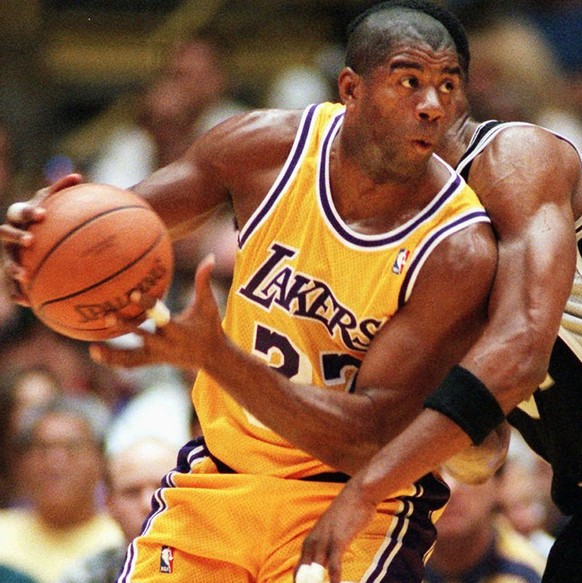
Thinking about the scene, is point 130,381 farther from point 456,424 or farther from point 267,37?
point 456,424

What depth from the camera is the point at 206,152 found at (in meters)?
4.38

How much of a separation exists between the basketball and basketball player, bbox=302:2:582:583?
0.80 metres

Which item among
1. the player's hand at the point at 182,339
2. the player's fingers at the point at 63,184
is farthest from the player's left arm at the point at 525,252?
the player's fingers at the point at 63,184

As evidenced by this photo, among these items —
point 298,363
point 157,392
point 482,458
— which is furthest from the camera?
point 157,392

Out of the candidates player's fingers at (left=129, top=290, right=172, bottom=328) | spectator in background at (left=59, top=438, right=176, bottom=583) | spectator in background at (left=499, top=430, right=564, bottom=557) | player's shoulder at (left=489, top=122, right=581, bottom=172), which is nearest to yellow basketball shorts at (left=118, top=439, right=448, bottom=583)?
player's fingers at (left=129, top=290, right=172, bottom=328)

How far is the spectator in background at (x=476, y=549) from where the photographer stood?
582cm

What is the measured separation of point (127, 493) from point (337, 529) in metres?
2.57

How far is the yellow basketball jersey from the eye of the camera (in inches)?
159

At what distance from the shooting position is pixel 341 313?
4059 mm

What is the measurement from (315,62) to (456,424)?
19.6 ft

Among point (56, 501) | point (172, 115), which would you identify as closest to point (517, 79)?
point (172, 115)

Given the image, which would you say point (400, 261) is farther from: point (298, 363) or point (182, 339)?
point (182, 339)

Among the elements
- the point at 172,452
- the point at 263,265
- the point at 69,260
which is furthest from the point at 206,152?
the point at 172,452

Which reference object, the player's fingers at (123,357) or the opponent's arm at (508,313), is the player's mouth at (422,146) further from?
the player's fingers at (123,357)
